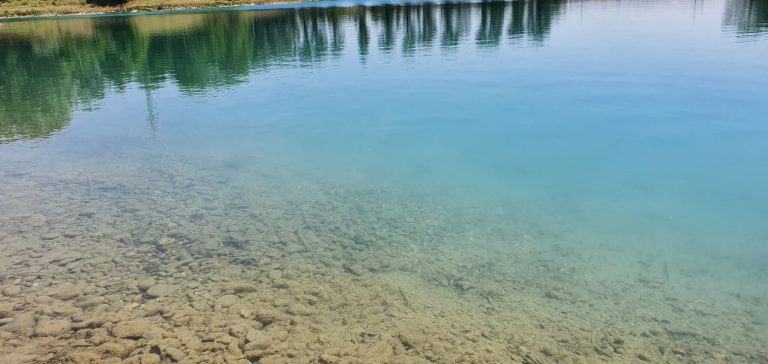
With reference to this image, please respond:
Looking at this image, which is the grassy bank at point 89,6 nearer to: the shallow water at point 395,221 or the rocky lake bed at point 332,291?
the shallow water at point 395,221

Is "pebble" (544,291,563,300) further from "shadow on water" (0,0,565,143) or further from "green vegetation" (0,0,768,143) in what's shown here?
"green vegetation" (0,0,768,143)

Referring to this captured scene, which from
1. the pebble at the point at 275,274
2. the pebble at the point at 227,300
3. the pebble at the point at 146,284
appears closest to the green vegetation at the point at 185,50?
the pebble at the point at 146,284

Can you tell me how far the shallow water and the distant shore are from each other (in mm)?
93205

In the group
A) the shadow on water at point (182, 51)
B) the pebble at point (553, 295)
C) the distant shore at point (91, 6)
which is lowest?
the pebble at point (553, 295)

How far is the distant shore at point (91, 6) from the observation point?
328 ft

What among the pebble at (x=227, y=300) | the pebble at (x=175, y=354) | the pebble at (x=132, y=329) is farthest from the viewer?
the pebble at (x=227, y=300)

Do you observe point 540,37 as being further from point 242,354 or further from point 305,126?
point 242,354

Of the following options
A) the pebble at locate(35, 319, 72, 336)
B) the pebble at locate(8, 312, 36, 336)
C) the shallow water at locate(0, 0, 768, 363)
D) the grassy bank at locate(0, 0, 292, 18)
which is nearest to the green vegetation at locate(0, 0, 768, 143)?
the shallow water at locate(0, 0, 768, 363)

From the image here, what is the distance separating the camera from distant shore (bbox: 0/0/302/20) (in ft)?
328

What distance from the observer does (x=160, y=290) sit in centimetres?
823

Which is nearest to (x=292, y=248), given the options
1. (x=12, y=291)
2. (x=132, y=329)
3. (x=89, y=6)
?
(x=132, y=329)

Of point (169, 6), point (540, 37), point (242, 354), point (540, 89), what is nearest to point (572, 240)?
point (242, 354)

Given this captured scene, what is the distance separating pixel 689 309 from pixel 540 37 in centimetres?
3889

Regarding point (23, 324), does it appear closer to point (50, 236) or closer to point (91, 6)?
point (50, 236)
